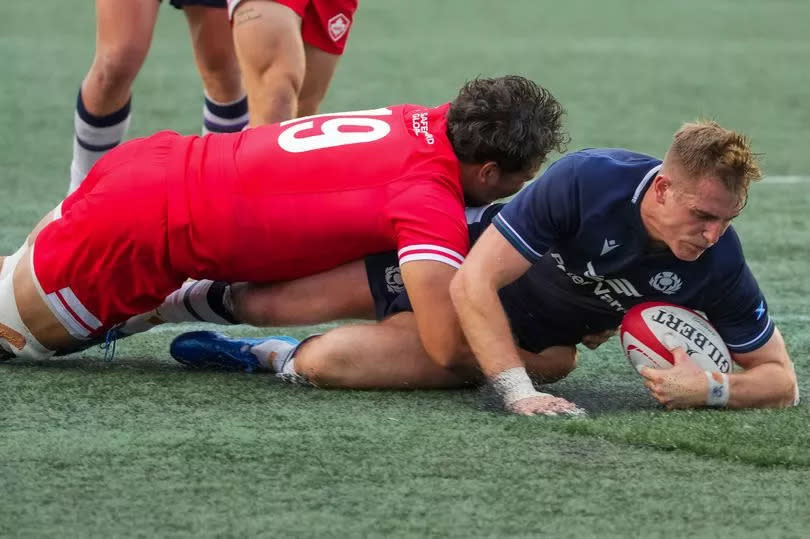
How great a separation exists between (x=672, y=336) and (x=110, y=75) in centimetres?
242

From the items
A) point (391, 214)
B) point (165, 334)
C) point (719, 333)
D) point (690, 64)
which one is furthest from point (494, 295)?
point (690, 64)

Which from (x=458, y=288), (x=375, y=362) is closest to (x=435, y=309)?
(x=458, y=288)

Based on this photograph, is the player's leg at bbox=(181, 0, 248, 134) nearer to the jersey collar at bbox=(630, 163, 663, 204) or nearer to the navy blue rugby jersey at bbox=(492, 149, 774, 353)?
the navy blue rugby jersey at bbox=(492, 149, 774, 353)

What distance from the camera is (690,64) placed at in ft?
35.4

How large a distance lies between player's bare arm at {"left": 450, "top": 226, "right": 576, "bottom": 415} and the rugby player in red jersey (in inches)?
3.6

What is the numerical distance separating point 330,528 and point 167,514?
334 millimetres

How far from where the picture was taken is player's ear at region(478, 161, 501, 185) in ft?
13.2

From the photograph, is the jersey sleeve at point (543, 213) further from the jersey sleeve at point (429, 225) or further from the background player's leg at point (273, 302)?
the background player's leg at point (273, 302)

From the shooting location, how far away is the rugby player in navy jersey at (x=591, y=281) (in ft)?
11.9

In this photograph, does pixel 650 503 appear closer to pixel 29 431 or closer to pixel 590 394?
pixel 590 394

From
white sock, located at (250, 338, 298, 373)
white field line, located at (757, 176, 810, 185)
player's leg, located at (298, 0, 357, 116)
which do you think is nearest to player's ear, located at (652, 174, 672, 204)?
white sock, located at (250, 338, 298, 373)

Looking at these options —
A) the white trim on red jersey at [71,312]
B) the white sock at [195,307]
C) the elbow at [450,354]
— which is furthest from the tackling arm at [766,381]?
the white trim on red jersey at [71,312]

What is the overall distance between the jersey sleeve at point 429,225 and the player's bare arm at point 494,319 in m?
0.08

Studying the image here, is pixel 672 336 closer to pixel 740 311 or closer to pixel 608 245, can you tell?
pixel 740 311
